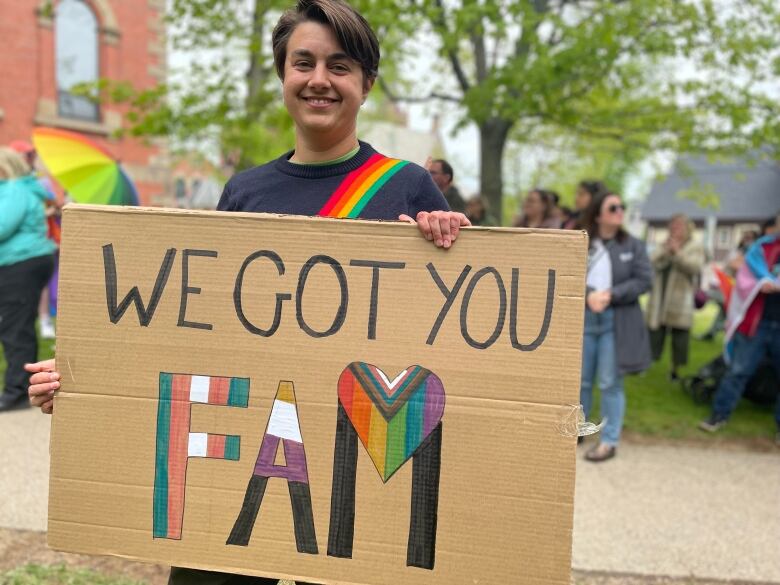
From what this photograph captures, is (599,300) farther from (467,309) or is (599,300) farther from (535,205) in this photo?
(467,309)

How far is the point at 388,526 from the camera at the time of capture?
5.22ft

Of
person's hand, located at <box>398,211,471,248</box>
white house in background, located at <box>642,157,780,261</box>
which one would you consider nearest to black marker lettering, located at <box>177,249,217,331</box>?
person's hand, located at <box>398,211,471,248</box>

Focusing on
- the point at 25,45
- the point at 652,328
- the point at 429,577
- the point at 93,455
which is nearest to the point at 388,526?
the point at 429,577

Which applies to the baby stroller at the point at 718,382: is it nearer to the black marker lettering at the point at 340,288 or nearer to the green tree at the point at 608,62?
the green tree at the point at 608,62

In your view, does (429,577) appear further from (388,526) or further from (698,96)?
(698,96)

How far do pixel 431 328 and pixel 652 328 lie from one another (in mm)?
6349

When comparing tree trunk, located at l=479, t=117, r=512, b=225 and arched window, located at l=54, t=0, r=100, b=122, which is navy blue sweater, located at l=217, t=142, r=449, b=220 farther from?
arched window, located at l=54, t=0, r=100, b=122

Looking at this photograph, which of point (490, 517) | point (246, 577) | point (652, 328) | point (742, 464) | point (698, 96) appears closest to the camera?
point (490, 517)

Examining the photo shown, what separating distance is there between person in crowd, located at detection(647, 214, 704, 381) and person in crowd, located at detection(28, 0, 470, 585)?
6.03m

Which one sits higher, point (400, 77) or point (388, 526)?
point (400, 77)

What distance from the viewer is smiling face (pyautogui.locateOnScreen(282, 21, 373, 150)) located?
68.7 inches

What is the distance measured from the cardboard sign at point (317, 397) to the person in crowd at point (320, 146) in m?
Answer: 0.17

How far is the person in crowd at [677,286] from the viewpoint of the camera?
7.20 m

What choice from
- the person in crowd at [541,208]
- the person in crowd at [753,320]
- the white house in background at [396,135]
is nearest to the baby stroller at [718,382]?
the person in crowd at [753,320]
